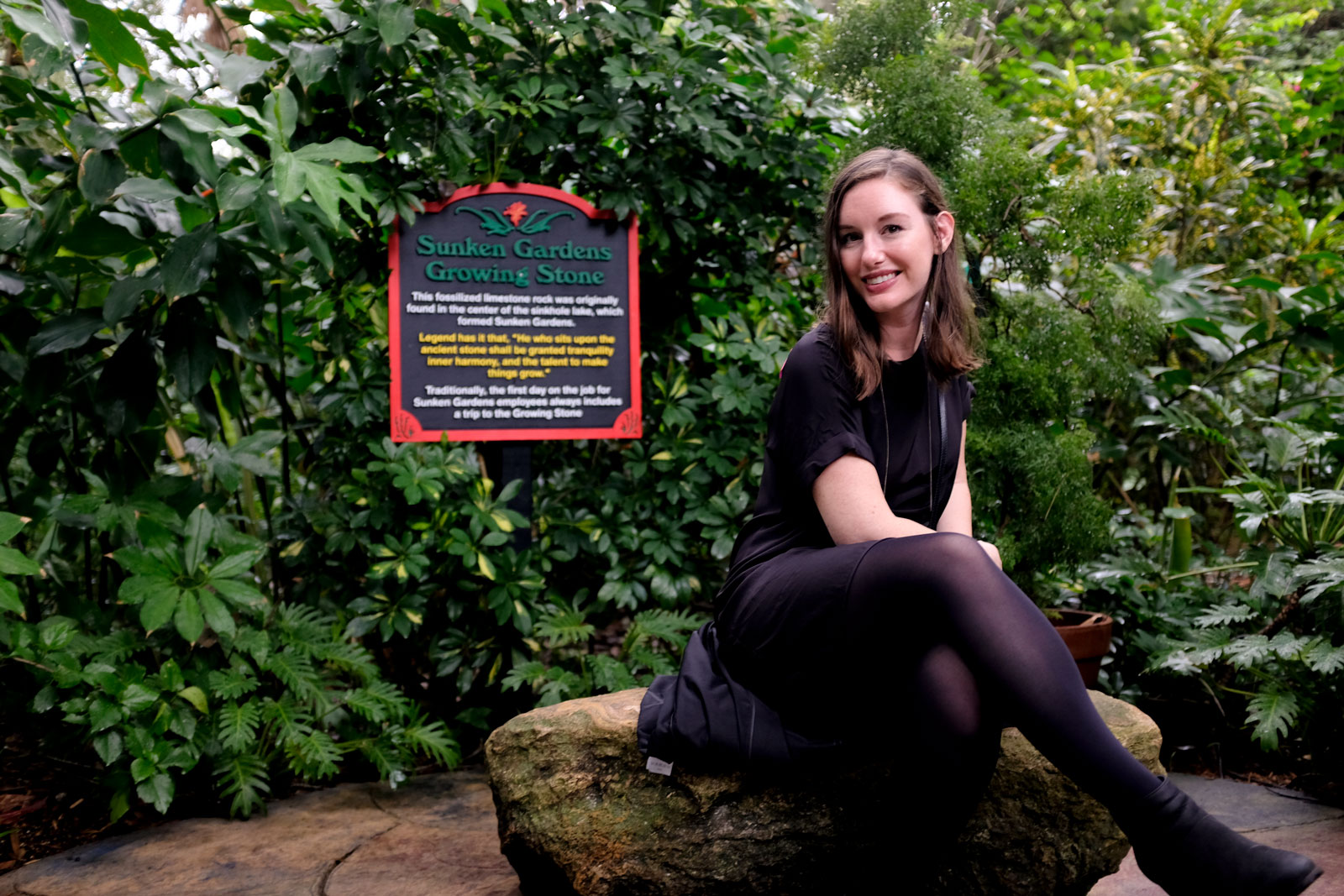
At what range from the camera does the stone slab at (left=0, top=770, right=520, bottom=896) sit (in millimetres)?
2076

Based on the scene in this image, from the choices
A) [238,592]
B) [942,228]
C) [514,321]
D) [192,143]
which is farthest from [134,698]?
[942,228]

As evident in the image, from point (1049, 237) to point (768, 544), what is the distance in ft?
4.71

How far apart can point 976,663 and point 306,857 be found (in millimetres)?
1594

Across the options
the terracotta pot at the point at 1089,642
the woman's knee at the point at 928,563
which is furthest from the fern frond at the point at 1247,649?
the woman's knee at the point at 928,563

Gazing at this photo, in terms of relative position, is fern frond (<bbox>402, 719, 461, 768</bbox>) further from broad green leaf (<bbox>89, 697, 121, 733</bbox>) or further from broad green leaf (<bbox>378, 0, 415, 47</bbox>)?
broad green leaf (<bbox>378, 0, 415, 47</bbox>)

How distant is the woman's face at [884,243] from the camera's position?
201 cm

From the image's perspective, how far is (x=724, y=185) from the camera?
3377 millimetres

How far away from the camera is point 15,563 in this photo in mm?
1885

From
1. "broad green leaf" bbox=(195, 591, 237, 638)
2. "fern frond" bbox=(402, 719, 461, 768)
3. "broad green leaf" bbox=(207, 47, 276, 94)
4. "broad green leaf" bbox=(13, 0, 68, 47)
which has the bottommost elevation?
"fern frond" bbox=(402, 719, 461, 768)

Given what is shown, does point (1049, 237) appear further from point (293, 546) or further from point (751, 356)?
point (293, 546)

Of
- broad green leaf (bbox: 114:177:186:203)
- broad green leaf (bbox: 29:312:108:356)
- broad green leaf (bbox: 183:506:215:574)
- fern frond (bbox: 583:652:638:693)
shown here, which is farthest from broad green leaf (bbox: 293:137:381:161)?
fern frond (bbox: 583:652:638:693)

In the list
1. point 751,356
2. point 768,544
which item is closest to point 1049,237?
point 751,356

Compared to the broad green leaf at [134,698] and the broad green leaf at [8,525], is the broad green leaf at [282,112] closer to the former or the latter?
the broad green leaf at [8,525]

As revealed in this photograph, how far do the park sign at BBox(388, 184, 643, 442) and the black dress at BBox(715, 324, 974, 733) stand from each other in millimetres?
1126
